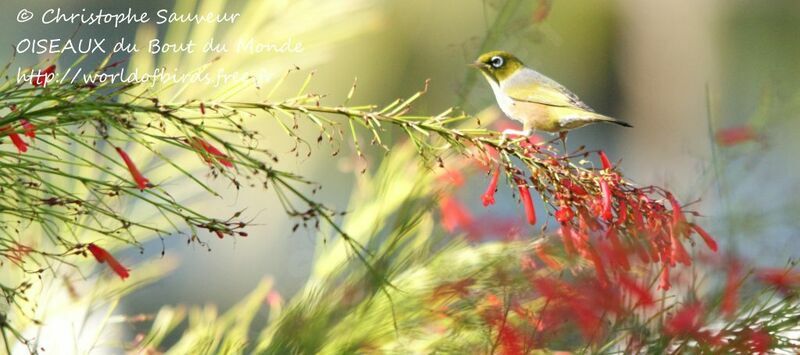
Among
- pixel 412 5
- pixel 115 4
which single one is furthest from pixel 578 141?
pixel 115 4

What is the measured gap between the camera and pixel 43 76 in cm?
36

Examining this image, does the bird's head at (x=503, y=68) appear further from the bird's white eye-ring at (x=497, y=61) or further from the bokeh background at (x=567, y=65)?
the bokeh background at (x=567, y=65)

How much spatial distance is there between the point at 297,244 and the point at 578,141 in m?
1.38

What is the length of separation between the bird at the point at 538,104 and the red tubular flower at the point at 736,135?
6cm

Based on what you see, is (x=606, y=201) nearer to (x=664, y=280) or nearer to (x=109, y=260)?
(x=664, y=280)

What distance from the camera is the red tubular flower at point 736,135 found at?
47cm

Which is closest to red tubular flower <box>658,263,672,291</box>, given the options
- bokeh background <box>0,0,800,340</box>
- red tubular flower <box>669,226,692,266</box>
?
red tubular flower <box>669,226,692,266</box>

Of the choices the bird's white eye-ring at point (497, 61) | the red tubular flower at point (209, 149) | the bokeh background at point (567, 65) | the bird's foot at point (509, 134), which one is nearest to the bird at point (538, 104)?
the bird's white eye-ring at point (497, 61)

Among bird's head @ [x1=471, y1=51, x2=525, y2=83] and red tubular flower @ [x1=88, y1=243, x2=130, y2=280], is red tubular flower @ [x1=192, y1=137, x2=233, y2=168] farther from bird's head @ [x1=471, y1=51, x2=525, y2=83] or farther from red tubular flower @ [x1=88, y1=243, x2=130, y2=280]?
bird's head @ [x1=471, y1=51, x2=525, y2=83]

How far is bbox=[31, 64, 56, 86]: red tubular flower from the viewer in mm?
360

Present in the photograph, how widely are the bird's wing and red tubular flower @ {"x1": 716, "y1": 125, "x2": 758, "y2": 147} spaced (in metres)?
0.08

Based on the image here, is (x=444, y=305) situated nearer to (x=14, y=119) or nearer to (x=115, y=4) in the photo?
(x=14, y=119)

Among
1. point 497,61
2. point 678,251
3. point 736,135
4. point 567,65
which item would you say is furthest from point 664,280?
point 567,65

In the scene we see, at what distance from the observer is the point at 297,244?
0.48m
